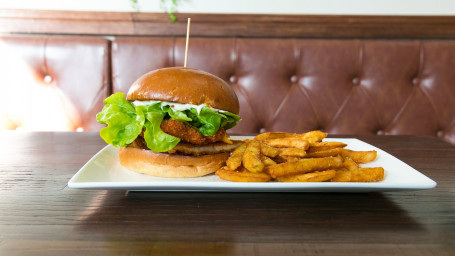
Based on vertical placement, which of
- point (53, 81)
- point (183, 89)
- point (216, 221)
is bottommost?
point (53, 81)

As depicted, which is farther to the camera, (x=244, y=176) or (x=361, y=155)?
(x=361, y=155)

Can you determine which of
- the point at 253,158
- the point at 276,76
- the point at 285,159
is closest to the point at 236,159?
the point at 253,158

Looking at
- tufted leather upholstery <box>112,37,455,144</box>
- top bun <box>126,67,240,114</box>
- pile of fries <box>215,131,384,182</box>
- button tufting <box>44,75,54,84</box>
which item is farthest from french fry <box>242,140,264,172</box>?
button tufting <box>44,75,54,84</box>

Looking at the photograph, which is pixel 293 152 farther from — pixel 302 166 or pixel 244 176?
pixel 244 176

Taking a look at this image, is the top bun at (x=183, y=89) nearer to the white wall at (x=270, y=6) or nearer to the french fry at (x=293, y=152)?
the french fry at (x=293, y=152)

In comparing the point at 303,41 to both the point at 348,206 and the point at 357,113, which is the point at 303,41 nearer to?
the point at 357,113

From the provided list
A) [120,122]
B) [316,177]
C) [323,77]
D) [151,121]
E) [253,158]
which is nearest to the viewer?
[316,177]

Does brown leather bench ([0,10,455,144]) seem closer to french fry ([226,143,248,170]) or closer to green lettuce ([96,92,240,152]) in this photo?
green lettuce ([96,92,240,152])
